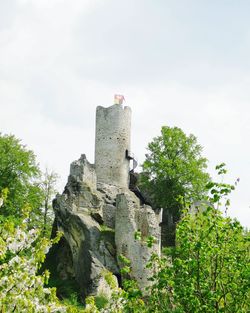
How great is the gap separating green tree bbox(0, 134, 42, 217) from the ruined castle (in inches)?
210

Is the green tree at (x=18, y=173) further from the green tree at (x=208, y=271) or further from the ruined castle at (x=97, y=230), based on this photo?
the green tree at (x=208, y=271)

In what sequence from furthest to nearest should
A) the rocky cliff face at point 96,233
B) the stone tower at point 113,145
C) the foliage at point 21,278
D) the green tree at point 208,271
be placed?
1. the stone tower at point 113,145
2. the rocky cliff face at point 96,233
3. the green tree at point 208,271
4. the foliage at point 21,278

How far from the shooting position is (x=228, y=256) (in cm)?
780

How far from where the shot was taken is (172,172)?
3725 centimetres

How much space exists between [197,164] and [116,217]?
1168 centimetres

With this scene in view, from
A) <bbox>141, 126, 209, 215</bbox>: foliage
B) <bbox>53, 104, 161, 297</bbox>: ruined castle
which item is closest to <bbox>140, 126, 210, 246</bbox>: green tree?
<bbox>141, 126, 209, 215</bbox>: foliage

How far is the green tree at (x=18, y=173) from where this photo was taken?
35.5 meters

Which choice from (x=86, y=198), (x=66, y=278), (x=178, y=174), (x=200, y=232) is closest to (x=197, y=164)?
(x=178, y=174)

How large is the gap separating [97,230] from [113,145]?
9242mm

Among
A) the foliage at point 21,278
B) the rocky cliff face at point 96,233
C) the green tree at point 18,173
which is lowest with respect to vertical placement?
the foliage at point 21,278

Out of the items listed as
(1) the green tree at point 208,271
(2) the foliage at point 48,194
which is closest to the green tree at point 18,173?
(2) the foliage at point 48,194

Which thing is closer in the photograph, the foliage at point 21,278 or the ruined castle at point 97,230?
the foliage at point 21,278

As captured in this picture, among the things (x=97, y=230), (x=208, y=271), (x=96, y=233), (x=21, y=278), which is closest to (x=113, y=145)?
(x=97, y=230)

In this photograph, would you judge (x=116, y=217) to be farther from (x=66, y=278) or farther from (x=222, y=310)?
(x=222, y=310)
